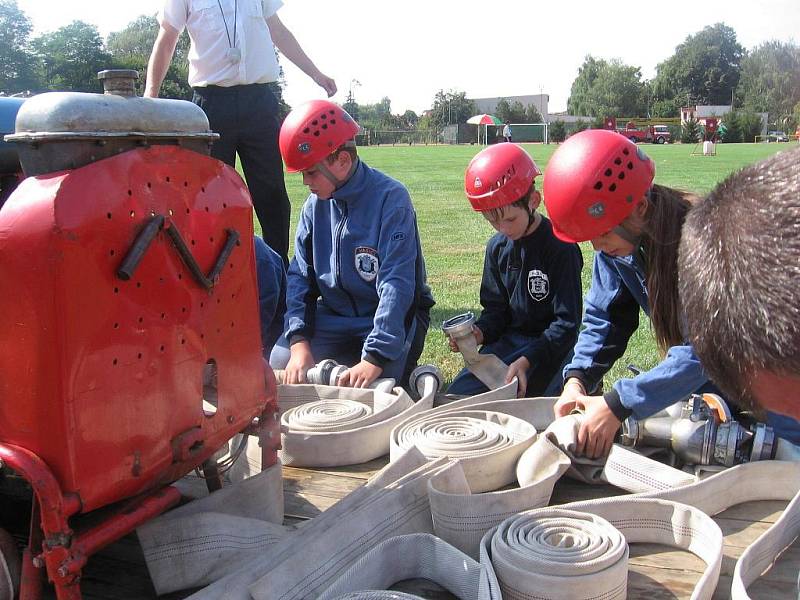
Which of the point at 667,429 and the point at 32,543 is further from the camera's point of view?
the point at 667,429

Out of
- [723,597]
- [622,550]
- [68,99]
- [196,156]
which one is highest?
[68,99]

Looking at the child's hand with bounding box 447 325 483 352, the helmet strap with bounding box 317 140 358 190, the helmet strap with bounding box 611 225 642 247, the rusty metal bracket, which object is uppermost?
the helmet strap with bounding box 317 140 358 190

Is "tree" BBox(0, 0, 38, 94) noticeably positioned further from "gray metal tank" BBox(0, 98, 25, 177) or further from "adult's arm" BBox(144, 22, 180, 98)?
"gray metal tank" BBox(0, 98, 25, 177)

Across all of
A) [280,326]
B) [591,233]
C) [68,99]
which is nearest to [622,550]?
[591,233]

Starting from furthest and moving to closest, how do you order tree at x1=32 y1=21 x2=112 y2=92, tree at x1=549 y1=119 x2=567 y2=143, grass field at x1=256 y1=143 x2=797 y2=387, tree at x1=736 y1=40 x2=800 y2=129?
tree at x1=549 y1=119 x2=567 y2=143
tree at x1=736 y1=40 x2=800 y2=129
tree at x1=32 y1=21 x2=112 y2=92
grass field at x1=256 y1=143 x2=797 y2=387

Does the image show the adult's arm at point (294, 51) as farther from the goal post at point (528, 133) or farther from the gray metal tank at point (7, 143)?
the goal post at point (528, 133)

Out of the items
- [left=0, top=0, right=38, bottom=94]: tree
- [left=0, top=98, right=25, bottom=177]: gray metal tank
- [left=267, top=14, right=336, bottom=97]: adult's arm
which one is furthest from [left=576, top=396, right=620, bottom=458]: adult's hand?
[left=0, top=0, right=38, bottom=94]: tree

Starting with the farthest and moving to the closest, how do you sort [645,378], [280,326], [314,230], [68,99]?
[280,326] < [314,230] < [645,378] < [68,99]

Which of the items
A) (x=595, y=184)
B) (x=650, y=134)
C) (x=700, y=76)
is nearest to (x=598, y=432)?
(x=595, y=184)

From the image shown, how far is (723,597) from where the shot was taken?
2109mm

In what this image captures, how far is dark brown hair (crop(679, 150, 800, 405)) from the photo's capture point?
942mm

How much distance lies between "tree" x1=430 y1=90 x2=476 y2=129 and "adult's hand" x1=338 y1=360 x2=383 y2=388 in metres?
90.5

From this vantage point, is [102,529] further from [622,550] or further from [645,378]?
[645,378]

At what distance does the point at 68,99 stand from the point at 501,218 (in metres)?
2.50
